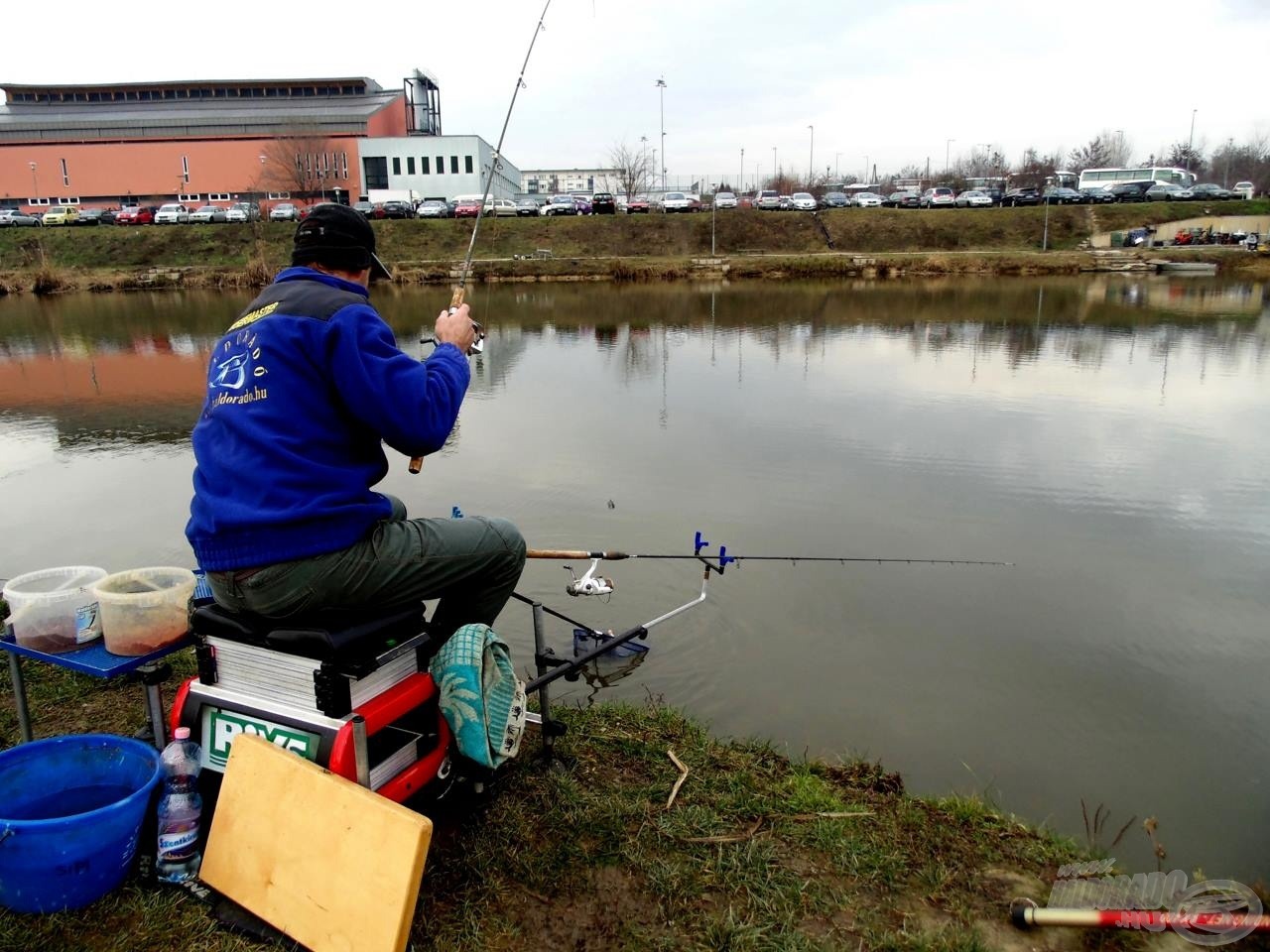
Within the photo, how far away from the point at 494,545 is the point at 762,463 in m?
5.77

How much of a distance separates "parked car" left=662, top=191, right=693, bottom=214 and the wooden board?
1701 inches

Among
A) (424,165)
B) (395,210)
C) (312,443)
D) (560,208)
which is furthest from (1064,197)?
(312,443)

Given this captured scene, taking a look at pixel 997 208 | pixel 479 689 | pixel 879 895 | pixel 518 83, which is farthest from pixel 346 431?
pixel 997 208

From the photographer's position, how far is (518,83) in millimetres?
4375

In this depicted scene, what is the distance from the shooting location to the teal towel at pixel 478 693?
247 centimetres

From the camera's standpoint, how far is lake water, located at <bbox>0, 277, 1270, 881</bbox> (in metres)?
3.90

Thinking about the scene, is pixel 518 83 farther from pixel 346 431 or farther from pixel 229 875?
pixel 229 875

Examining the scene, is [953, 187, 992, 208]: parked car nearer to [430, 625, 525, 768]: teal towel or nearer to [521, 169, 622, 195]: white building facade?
[430, 625, 525, 768]: teal towel

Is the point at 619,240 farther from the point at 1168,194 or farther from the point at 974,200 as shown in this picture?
the point at 1168,194

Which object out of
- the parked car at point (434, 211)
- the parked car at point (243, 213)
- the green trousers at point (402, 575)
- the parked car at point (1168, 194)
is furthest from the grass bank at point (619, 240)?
the green trousers at point (402, 575)

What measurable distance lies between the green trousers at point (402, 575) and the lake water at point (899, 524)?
1640 mm

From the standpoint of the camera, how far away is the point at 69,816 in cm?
232

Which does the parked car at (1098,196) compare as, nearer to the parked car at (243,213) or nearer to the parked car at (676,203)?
the parked car at (676,203)

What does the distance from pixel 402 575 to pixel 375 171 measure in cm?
6239
